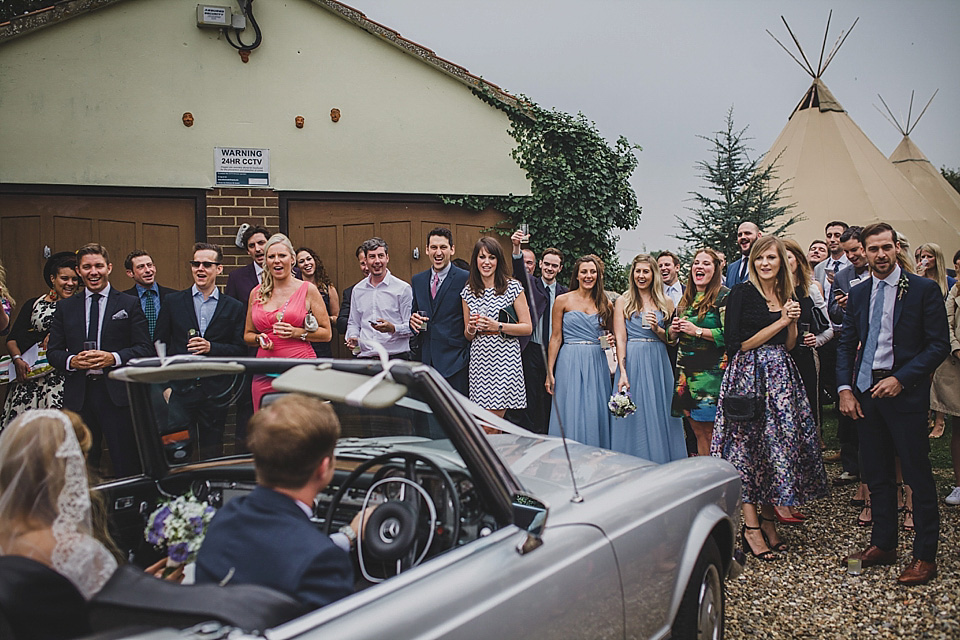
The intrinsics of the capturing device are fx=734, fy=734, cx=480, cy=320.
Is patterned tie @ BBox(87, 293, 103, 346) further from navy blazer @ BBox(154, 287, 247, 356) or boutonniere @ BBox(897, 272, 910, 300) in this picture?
boutonniere @ BBox(897, 272, 910, 300)

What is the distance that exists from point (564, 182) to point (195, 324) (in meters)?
5.07

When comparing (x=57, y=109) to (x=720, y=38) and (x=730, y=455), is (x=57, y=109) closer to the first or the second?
(x=730, y=455)

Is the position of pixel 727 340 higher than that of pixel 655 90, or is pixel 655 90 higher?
pixel 655 90

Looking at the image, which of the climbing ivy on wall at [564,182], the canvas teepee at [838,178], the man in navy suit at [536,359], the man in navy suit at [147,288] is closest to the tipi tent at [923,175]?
the canvas teepee at [838,178]

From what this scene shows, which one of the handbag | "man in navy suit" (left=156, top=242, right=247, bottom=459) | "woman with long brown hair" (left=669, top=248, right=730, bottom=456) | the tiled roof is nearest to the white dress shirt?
"man in navy suit" (left=156, top=242, right=247, bottom=459)

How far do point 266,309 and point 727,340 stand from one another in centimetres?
344

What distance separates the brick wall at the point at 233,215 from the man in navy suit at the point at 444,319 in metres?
2.77

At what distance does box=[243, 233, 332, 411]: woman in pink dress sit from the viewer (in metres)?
5.61

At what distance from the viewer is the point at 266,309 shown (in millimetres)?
5688

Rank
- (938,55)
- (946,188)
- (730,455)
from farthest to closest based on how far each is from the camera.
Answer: (946,188) < (938,55) < (730,455)

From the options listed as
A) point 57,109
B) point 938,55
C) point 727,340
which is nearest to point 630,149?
point 727,340

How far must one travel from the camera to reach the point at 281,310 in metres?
5.64

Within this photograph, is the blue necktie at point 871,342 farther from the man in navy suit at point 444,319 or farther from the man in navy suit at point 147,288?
the man in navy suit at point 147,288

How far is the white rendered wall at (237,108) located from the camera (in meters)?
7.94
